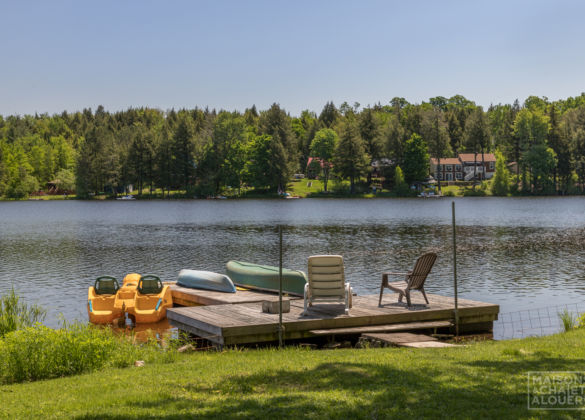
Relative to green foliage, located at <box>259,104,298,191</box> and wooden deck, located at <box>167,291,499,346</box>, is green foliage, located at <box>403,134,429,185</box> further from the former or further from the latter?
wooden deck, located at <box>167,291,499,346</box>

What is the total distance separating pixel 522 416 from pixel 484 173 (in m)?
141

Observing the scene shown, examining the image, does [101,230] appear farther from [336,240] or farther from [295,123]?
[295,123]

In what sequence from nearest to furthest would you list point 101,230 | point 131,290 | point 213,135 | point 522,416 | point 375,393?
point 522,416
point 375,393
point 131,290
point 101,230
point 213,135

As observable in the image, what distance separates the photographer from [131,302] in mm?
19938

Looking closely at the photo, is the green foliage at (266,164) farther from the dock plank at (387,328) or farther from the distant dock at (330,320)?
the dock plank at (387,328)

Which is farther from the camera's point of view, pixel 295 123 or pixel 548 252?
pixel 295 123

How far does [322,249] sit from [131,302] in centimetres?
2435

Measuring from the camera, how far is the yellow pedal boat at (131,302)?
19.5 meters

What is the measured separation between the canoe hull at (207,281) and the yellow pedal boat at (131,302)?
1.09m

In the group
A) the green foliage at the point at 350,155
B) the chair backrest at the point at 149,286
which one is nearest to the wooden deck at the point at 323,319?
the chair backrest at the point at 149,286

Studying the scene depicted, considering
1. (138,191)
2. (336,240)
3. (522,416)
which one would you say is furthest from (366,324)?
(138,191)

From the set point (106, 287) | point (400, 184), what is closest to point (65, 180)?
Answer: point (400, 184)

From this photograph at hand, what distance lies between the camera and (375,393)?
7309mm

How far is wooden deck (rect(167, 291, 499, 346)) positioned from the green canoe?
2110 millimetres
